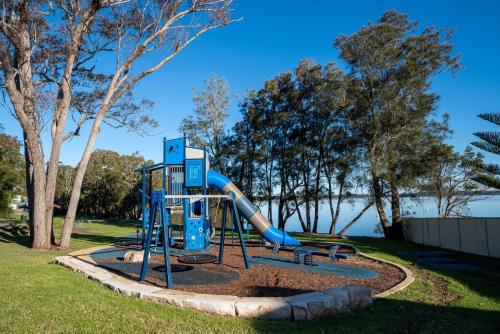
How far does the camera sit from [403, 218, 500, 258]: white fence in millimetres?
14344

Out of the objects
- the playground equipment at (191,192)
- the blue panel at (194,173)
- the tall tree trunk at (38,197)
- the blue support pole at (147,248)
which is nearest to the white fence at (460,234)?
the playground equipment at (191,192)

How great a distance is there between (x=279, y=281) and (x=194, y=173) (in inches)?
270

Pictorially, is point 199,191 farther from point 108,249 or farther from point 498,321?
point 498,321

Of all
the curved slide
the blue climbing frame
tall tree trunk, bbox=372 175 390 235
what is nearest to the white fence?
tall tree trunk, bbox=372 175 390 235

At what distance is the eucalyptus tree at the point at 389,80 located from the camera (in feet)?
70.3

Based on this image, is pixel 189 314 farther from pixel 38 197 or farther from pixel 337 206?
pixel 337 206

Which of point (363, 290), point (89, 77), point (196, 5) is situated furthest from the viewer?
point (89, 77)

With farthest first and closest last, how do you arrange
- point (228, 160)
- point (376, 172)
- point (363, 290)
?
point (228, 160) < point (376, 172) < point (363, 290)

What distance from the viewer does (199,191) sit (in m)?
14.8

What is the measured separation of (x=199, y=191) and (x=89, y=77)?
29.5ft

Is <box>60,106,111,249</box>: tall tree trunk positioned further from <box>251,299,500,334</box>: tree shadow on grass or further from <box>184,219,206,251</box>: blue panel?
<box>251,299,500,334</box>: tree shadow on grass

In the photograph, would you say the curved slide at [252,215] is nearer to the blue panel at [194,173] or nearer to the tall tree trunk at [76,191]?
the blue panel at [194,173]

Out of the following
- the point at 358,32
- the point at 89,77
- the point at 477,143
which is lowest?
the point at 477,143

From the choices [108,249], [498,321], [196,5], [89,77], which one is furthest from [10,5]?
[498,321]
